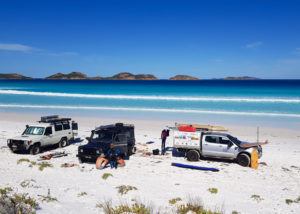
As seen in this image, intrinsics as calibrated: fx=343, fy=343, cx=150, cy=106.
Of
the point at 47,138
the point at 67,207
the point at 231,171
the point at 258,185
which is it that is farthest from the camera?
the point at 47,138

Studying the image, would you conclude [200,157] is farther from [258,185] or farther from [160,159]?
[258,185]

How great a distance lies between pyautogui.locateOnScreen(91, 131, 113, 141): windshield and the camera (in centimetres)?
1952

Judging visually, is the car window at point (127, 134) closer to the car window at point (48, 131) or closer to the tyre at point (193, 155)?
the tyre at point (193, 155)

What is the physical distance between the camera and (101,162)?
1770 centimetres

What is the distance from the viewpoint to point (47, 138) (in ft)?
71.1

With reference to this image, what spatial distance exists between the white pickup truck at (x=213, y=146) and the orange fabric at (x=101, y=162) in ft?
14.3

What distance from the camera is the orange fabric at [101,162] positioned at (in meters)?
17.5

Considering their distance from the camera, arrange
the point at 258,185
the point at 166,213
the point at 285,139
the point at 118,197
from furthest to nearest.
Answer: the point at 285,139, the point at 258,185, the point at 118,197, the point at 166,213

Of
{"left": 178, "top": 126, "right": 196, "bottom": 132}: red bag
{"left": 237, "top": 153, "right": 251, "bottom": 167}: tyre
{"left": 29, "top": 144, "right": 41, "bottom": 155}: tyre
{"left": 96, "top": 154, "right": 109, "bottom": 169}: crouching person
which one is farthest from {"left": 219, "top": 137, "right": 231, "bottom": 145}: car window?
{"left": 29, "top": 144, "right": 41, "bottom": 155}: tyre

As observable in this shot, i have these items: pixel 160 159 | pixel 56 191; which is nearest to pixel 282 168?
pixel 160 159

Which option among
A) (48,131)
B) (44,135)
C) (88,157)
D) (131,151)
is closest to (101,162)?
(88,157)

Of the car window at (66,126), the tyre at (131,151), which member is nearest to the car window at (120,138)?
the tyre at (131,151)

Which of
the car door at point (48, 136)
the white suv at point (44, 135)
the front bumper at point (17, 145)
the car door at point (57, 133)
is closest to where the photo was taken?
the front bumper at point (17, 145)

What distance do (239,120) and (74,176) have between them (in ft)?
84.4
